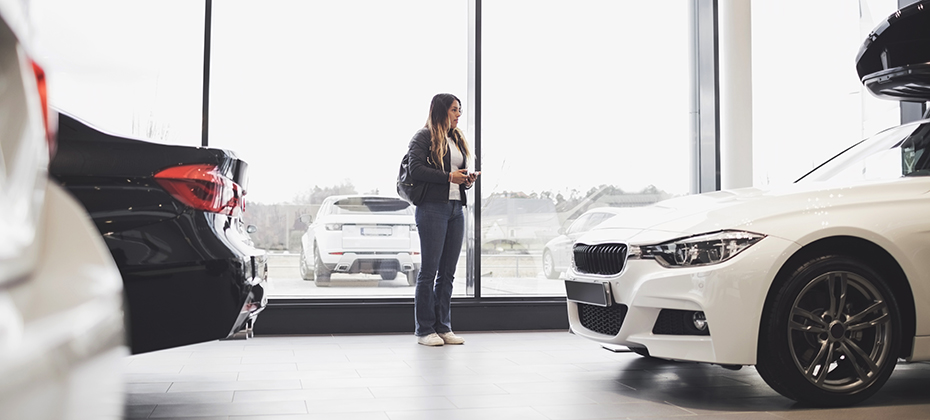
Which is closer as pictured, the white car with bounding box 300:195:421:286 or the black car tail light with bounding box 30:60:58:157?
the black car tail light with bounding box 30:60:58:157

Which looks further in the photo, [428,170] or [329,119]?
[329,119]

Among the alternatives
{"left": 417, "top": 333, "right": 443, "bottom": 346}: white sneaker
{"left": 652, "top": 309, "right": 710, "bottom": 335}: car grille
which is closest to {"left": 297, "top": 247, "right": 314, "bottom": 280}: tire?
{"left": 417, "top": 333, "right": 443, "bottom": 346}: white sneaker

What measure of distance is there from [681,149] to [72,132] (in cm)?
561

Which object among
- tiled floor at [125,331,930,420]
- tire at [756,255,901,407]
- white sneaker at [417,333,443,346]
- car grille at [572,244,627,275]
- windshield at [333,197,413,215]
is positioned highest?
windshield at [333,197,413,215]

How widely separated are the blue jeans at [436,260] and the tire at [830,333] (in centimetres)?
271

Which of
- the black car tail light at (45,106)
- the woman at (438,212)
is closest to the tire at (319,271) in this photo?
the woman at (438,212)

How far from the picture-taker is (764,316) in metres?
3.24

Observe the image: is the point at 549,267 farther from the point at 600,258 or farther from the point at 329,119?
the point at 600,258

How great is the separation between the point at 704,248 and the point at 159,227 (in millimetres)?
2146

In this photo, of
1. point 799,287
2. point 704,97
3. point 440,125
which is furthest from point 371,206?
point 799,287

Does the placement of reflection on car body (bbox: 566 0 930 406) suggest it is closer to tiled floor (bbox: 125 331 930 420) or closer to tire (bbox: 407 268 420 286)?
tiled floor (bbox: 125 331 930 420)

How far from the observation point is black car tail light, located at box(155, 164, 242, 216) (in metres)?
2.88

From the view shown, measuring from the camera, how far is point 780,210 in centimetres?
335

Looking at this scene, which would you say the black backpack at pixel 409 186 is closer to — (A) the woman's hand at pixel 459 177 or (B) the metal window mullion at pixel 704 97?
(A) the woman's hand at pixel 459 177
